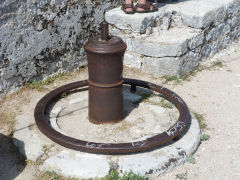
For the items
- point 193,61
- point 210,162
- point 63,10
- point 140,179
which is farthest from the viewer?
point 193,61

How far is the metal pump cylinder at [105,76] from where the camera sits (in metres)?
4.11

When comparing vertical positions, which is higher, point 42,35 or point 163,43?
point 42,35

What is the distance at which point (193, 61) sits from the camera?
6.48 m

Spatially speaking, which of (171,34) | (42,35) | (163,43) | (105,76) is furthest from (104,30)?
(171,34)

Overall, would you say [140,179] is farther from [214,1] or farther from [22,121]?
[214,1]

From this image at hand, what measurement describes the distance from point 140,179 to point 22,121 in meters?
1.77

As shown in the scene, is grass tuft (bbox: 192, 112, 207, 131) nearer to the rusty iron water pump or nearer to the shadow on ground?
the rusty iron water pump

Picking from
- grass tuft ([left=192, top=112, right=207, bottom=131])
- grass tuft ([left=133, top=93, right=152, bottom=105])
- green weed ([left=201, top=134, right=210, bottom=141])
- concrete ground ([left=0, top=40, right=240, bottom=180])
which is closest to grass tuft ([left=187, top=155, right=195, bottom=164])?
concrete ground ([left=0, top=40, right=240, bottom=180])

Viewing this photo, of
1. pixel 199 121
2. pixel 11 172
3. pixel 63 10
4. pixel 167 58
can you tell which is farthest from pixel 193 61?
pixel 11 172

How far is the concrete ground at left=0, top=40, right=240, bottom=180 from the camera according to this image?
3.96 metres

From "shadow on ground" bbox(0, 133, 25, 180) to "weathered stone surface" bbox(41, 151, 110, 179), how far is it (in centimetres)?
32

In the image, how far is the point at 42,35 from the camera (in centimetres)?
546

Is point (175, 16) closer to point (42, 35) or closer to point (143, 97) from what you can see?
point (143, 97)

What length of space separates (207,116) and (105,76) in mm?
1739
